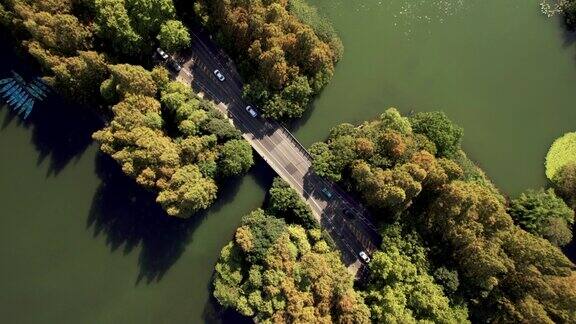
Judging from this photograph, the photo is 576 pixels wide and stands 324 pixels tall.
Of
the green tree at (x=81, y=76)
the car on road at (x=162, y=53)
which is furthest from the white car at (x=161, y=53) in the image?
the green tree at (x=81, y=76)

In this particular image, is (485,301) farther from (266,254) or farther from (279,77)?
(279,77)

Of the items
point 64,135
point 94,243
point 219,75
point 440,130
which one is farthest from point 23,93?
point 440,130

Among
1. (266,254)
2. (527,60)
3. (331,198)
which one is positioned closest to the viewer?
(266,254)

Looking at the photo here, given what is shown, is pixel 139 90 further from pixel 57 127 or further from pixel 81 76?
pixel 57 127

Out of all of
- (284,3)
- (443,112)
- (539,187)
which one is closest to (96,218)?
(284,3)

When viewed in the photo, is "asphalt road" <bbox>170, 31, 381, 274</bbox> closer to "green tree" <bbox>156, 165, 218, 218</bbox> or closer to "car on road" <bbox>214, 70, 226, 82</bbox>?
"car on road" <bbox>214, 70, 226, 82</bbox>
